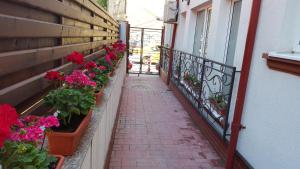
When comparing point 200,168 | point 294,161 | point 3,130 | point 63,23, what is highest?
point 63,23

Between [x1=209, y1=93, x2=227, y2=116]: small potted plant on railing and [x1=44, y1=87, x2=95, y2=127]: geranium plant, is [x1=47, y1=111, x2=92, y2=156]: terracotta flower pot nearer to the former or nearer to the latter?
[x1=44, y1=87, x2=95, y2=127]: geranium plant

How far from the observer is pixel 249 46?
2609 mm

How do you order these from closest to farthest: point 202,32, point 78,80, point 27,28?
point 27,28 < point 78,80 < point 202,32

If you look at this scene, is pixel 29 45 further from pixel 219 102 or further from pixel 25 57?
pixel 219 102

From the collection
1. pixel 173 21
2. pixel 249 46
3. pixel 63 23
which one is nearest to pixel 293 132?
pixel 249 46

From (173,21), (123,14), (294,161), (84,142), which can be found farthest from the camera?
(123,14)

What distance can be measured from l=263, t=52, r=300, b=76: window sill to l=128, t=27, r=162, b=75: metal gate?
7.52 metres

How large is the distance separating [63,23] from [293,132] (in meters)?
1.87

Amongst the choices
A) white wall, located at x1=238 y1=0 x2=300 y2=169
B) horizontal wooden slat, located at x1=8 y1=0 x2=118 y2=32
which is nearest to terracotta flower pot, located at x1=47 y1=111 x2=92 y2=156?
horizontal wooden slat, located at x1=8 y1=0 x2=118 y2=32

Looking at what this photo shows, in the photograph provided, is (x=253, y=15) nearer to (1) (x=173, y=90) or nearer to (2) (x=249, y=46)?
(2) (x=249, y=46)

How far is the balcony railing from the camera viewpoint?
3.26 metres

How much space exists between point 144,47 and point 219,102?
848cm

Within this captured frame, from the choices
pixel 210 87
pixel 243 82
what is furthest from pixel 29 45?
pixel 210 87

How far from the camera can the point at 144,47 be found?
1166cm
